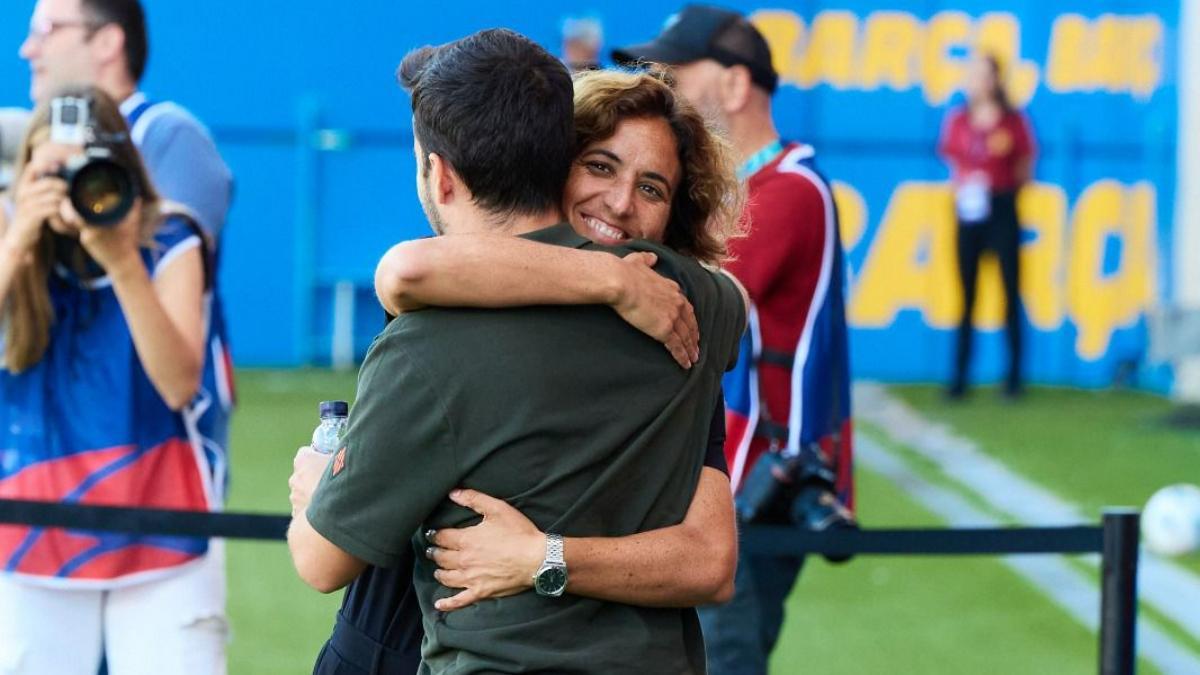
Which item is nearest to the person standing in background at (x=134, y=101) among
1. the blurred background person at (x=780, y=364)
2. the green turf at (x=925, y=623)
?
the blurred background person at (x=780, y=364)

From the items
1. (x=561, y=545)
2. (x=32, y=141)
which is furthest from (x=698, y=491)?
(x=32, y=141)

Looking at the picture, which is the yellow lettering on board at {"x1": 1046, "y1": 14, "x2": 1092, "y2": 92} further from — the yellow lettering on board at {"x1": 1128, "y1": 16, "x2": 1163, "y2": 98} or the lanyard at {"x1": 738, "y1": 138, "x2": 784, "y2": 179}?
the lanyard at {"x1": 738, "y1": 138, "x2": 784, "y2": 179}

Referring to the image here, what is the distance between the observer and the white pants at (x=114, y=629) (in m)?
3.58

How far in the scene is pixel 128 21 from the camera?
4.09 metres

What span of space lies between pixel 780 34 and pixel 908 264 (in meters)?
1.95

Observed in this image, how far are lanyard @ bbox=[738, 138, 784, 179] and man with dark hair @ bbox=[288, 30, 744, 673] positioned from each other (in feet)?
6.18

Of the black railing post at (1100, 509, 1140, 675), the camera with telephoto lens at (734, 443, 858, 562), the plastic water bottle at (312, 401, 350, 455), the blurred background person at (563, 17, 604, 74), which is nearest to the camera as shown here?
the plastic water bottle at (312, 401, 350, 455)

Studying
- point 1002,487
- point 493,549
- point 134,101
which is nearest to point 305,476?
point 493,549

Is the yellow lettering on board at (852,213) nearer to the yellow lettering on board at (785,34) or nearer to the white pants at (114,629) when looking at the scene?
the yellow lettering on board at (785,34)

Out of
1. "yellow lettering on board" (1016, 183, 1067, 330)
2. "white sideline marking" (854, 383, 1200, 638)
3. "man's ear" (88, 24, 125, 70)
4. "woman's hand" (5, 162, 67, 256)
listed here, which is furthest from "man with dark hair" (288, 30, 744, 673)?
"yellow lettering on board" (1016, 183, 1067, 330)

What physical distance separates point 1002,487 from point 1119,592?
17.7ft

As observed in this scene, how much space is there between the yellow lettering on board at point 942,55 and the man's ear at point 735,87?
30.1ft

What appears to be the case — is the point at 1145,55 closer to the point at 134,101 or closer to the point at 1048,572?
the point at 1048,572

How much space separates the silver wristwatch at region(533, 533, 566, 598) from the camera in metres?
2.21
